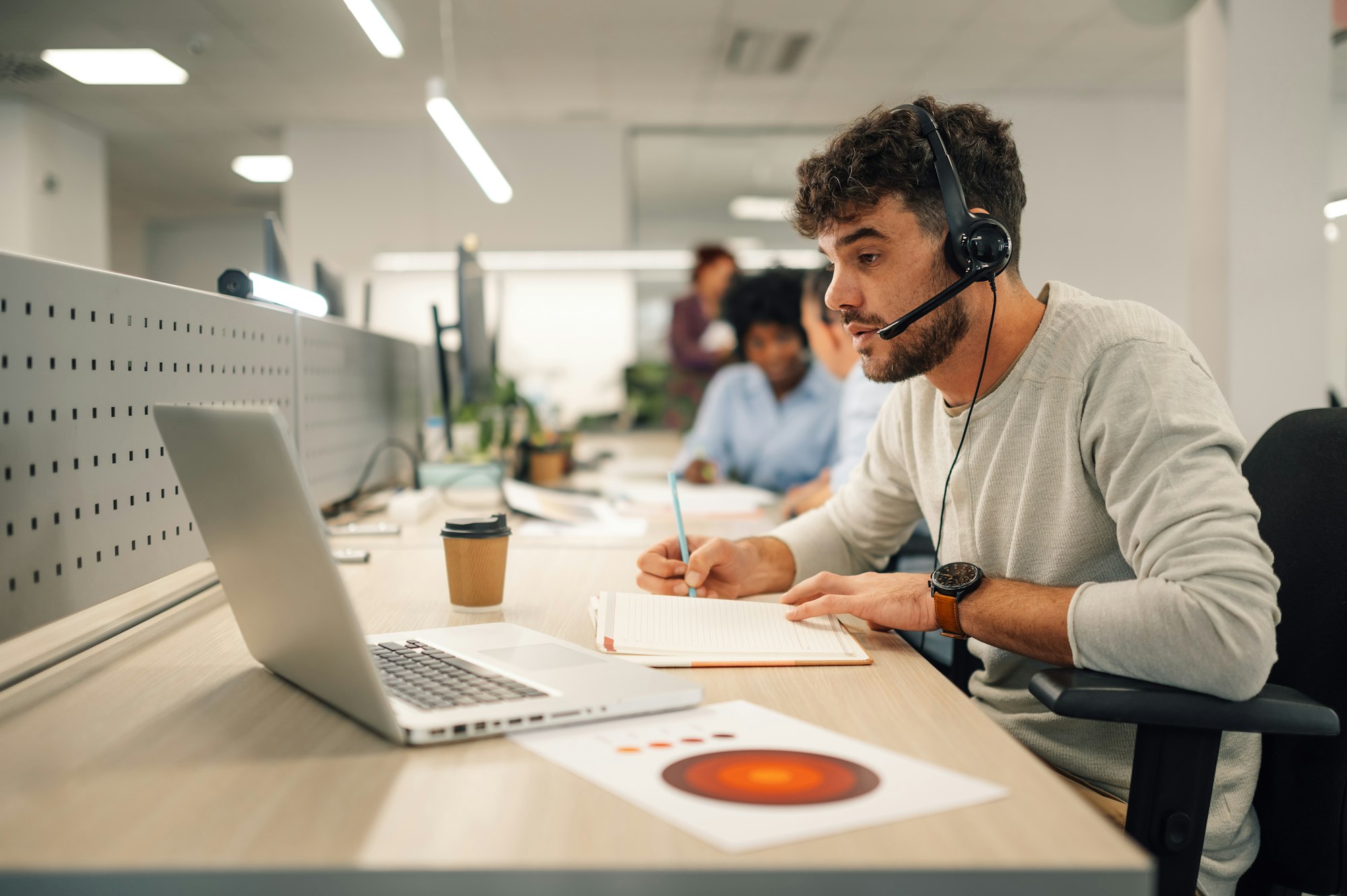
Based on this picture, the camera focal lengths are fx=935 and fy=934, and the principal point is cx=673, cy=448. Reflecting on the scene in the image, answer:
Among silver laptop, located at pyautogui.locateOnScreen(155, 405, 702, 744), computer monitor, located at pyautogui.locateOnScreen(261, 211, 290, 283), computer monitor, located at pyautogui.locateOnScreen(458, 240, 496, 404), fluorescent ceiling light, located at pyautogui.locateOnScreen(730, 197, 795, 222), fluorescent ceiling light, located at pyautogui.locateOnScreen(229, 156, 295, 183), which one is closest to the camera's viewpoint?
silver laptop, located at pyautogui.locateOnScreen(155, 405, 702, 744)

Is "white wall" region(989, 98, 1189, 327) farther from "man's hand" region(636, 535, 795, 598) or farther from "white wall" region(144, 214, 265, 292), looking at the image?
"white wall" region(144, 214, 265, 292)

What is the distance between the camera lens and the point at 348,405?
2.00 metres

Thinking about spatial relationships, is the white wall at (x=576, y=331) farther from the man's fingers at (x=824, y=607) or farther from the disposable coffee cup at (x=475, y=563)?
the man's fingers at (x=824, y=607)

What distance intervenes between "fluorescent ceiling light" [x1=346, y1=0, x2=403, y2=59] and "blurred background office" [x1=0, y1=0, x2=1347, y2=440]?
3 centimetres

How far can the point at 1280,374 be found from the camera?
9.04ft

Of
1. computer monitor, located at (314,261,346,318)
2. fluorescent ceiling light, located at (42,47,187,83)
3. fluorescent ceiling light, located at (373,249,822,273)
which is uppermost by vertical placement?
fluorescent ceiling light, located at (42,47,187,83)

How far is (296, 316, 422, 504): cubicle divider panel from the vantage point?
66.9 inches

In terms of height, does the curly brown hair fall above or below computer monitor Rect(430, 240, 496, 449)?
above

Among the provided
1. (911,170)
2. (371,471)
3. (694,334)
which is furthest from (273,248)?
(694,334)

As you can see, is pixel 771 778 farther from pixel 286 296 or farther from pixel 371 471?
pixel 371 471

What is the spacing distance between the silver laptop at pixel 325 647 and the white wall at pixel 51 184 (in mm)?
5715

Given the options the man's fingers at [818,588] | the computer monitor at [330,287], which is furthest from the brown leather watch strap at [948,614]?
the computer monitor at [330,287]

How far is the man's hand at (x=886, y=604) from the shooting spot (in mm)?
960

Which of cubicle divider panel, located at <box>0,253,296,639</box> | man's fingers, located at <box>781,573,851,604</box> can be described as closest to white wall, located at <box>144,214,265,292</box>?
cubicle divider panel, located at <box>0,253,296,639</box>
